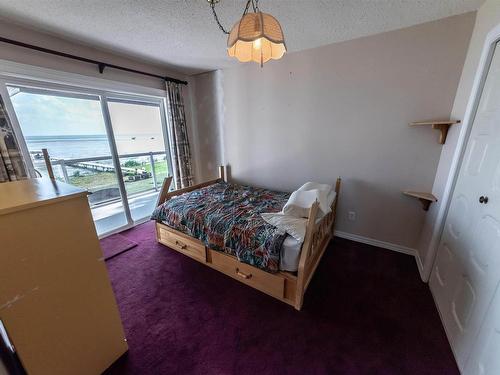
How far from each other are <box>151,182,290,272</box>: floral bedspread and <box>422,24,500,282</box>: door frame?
1435mm

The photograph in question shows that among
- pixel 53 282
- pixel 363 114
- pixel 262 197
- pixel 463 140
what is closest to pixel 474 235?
pixel 463 140

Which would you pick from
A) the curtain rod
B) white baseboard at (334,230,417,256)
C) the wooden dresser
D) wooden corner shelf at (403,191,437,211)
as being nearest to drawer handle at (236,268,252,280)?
the wooden dresser

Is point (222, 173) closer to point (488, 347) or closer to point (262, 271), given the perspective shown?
point (262, 271)

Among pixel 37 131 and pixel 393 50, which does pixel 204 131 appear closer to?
pixel 37 131

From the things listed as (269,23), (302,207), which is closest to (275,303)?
(302,207)

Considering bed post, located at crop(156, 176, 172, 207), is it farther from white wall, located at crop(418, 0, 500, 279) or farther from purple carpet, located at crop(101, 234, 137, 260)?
white wall, located at crop(418, 0, 500, 279)

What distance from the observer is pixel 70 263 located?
1002 mm

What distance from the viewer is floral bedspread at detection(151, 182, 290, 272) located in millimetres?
1700

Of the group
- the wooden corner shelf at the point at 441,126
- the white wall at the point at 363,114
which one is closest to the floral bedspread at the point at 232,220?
the white wall at the point at 363,114

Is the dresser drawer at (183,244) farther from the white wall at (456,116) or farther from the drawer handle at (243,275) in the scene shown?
the white wall at (456,116)

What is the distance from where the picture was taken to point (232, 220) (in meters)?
2.00

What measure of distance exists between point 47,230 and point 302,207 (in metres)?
1.77

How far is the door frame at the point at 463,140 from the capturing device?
143 centimetres

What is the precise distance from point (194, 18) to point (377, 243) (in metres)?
3.19
